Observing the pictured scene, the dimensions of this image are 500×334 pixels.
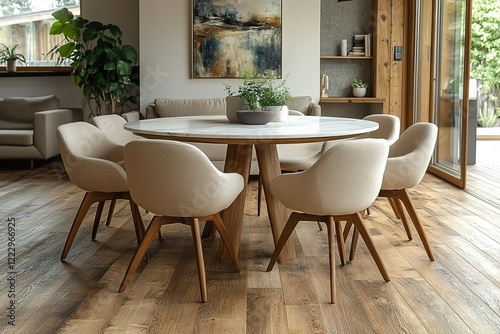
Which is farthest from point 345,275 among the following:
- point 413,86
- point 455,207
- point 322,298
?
point 413,86

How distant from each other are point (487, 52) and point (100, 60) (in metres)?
6.94

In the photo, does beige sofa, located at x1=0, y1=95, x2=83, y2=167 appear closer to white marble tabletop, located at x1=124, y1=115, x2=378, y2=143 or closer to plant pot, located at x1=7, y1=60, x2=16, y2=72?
plant pot, located at x1=7, y1=60, x2=16, y2=72

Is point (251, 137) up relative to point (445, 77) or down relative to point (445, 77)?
down

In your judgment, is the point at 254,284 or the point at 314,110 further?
the point at 314,110

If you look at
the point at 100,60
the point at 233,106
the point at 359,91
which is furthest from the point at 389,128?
the point at 100,60

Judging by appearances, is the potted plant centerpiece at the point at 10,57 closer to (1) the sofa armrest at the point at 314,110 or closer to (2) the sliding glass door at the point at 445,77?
(1) the sofa armrest at the point at 314,110

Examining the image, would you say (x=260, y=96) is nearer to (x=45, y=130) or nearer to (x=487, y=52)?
(x=45, y=130)

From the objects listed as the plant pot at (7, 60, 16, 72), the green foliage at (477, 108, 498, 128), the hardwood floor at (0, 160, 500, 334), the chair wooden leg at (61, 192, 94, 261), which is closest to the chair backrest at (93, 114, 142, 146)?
the hardwood floor at (0, 160, 500, 334)

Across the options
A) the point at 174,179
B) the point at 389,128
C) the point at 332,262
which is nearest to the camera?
the point at 174,179

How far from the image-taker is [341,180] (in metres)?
3.23

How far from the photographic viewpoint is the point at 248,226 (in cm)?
484

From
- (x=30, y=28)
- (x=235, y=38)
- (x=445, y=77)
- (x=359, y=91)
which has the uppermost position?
(x=30, y=28)

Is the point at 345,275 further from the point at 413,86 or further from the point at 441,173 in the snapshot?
the point at 413,86

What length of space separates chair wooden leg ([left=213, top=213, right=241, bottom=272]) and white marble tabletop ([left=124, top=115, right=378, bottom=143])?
0.39 m
